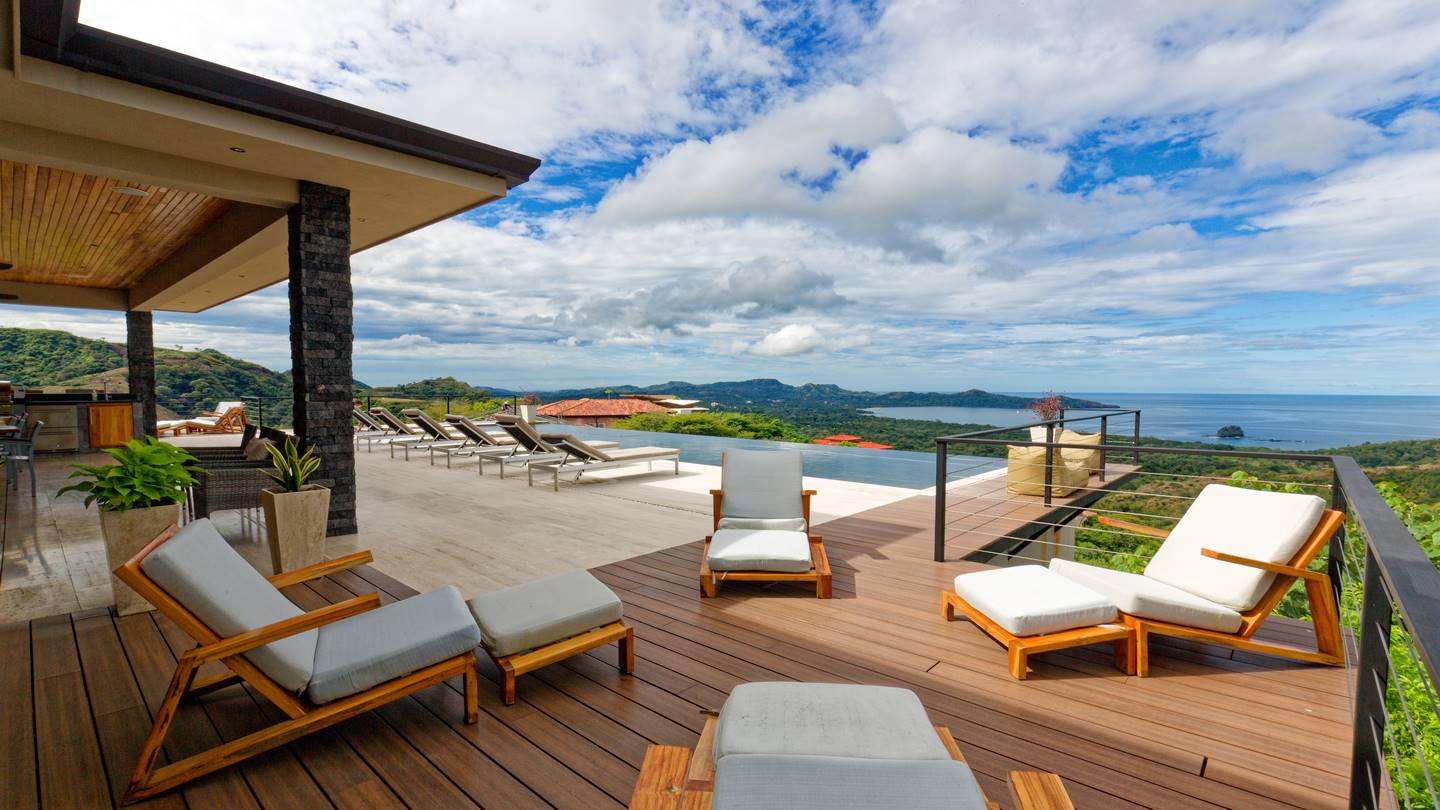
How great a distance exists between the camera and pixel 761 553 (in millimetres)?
3736

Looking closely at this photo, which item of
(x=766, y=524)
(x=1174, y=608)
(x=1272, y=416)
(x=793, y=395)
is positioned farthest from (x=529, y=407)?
(x=1272, y=416)

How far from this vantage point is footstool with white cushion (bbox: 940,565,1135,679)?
272 cm

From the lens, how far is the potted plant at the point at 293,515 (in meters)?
4.22

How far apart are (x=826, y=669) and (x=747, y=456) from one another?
2.16 meters

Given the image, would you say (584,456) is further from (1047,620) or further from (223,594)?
(1047,620)

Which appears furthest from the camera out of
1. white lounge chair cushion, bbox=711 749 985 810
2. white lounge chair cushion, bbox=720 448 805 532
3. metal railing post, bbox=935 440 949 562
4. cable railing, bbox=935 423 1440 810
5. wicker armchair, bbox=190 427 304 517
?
wicker armchair, bbox=190 427 304 517

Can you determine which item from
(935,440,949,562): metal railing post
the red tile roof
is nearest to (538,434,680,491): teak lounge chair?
(935,440,949,562): metal railing post

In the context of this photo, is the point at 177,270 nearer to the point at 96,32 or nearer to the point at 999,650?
the point at 96,32

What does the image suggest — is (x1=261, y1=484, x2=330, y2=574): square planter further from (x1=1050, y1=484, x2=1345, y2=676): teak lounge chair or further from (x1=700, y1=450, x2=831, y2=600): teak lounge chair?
→ (x1=1050, y1=484, x2=1345, y2=676): teak lounge chair

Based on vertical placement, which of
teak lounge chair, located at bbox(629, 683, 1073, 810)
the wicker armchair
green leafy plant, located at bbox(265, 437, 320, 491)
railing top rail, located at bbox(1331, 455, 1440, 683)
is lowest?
teak lounge chair, located at bbox(629, 683, 1073, 810)

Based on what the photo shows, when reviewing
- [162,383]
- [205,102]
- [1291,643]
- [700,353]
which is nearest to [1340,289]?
[700,353]

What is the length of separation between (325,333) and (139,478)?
1982 mm

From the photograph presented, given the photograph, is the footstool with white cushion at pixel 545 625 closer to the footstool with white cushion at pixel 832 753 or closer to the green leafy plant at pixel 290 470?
the footstool with white cushion at pixel 832 753

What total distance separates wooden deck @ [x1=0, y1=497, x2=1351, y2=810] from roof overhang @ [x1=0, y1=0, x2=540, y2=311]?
2900mm
